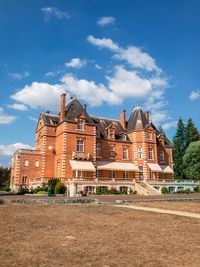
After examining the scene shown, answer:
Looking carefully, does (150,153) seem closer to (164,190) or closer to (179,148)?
(164,190)

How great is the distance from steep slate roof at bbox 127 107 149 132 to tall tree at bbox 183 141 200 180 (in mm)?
14958

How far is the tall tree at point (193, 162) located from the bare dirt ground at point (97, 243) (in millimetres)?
48361

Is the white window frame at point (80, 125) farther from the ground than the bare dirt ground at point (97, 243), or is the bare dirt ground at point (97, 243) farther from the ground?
the white window frame at point (80, 125)

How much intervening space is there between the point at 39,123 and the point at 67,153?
37.7 feet

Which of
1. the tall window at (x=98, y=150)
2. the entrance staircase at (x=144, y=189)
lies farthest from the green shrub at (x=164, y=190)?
the tall window at (x=98, y=150)

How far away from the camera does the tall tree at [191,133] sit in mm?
69000

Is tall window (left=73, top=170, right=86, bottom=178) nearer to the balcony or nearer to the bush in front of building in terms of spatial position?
the balcony

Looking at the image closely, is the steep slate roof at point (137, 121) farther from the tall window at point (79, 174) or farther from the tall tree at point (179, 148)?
the tall tree at point (179, 148)

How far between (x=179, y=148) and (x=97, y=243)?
209 ft

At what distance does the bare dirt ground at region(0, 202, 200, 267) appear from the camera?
21.7ft

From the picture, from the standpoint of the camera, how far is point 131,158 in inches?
1981

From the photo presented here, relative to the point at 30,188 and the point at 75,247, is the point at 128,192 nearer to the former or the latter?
the point at 30,188

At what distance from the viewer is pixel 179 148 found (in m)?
68.4

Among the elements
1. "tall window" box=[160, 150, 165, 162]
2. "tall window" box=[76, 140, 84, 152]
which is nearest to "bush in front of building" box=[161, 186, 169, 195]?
"tall window" box=[160, 150, 165, 162]
